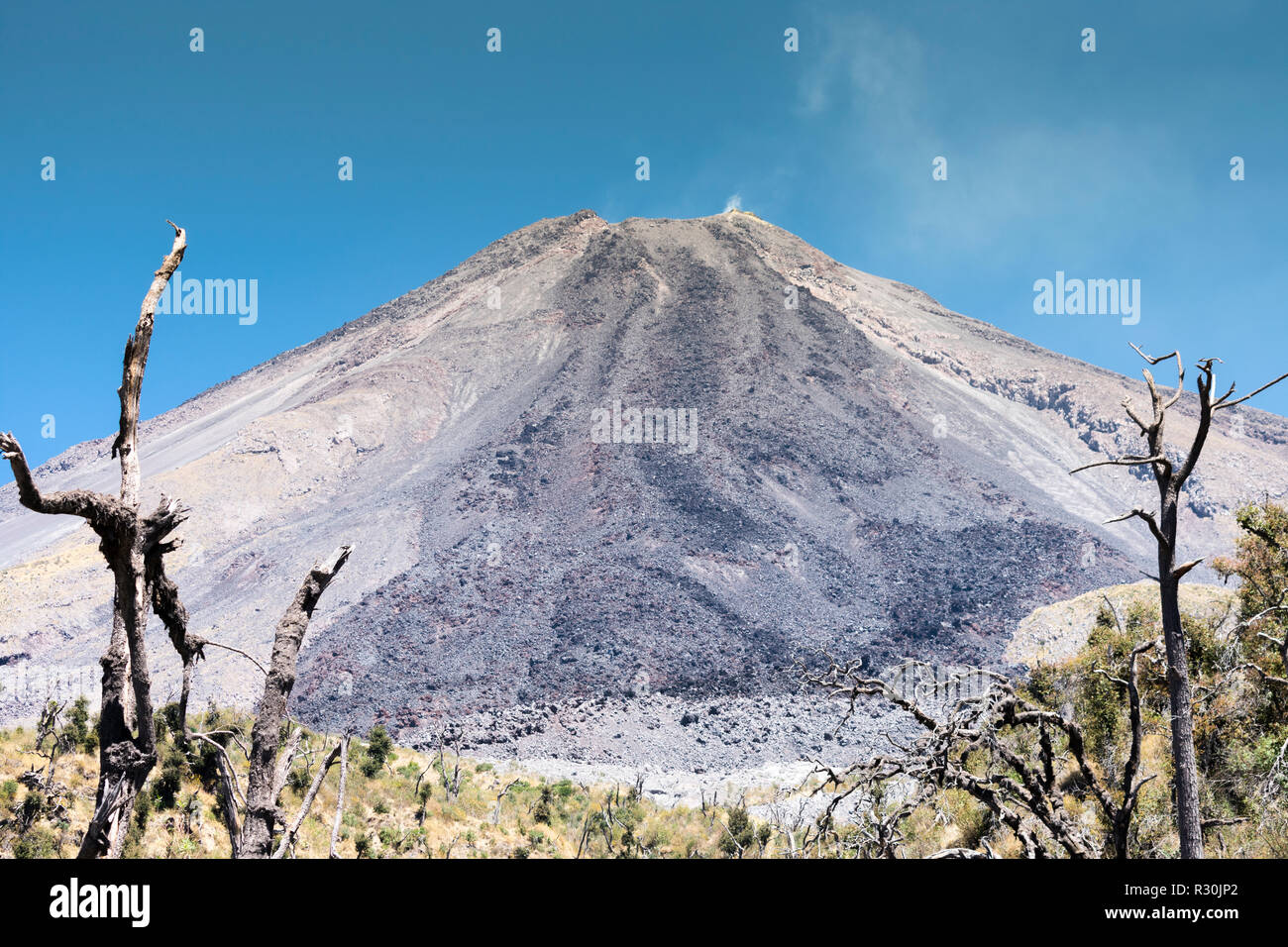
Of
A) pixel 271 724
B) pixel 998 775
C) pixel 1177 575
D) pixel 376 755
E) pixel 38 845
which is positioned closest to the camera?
pixel 271 724

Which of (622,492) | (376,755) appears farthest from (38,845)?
(622,492)

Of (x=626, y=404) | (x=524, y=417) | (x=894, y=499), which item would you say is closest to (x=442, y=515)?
(x=524, y=417)

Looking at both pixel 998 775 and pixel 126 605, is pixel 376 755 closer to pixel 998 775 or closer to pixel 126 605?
pixel 126 605

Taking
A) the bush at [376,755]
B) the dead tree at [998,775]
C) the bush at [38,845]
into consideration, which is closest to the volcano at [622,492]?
the bush at [376,755]

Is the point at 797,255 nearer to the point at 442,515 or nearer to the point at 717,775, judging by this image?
the point at 442,515

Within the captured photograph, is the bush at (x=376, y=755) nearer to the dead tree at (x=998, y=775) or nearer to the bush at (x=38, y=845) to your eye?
the bush at (x=38, y=845)

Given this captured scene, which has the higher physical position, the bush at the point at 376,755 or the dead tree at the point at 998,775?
the dead tree at the point at 998,775
